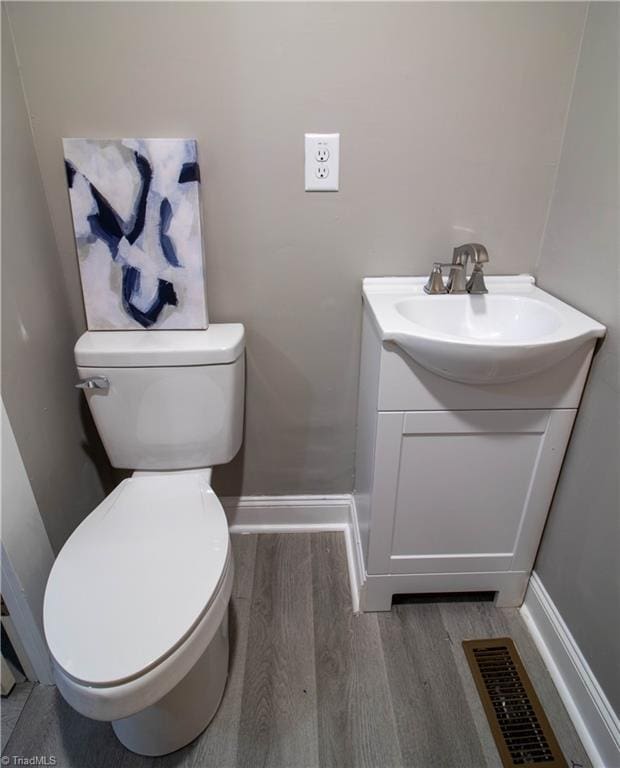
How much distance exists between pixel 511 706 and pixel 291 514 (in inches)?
31.7

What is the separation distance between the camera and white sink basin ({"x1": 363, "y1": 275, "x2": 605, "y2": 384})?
0.94 m

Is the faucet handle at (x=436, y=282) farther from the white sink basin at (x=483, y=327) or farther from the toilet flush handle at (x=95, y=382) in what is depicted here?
the toilet flush handle at (x=95, y=382)

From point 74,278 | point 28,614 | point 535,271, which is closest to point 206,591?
point 28,614

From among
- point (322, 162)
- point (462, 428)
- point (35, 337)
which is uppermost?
point (322, 162)

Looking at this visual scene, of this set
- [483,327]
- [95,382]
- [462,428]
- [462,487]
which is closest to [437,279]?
[483,327]

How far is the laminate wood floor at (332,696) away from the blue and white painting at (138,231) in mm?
875

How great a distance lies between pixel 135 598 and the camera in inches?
35.1

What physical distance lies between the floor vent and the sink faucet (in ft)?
3.09

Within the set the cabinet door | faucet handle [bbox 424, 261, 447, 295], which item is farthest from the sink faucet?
the cabinet door

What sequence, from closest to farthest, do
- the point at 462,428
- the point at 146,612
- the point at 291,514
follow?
the point at 146,612, the point at 462,428, the point at 291,514

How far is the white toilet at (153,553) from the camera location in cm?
81

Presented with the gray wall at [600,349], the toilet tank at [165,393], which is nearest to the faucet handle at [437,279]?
the gray wall at [600,349]

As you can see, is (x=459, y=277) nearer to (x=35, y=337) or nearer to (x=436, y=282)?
(x=436, y=282)

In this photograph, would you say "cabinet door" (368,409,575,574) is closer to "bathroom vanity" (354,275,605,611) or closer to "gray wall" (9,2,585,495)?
"bathroom vanity" (354,275,605,611)
